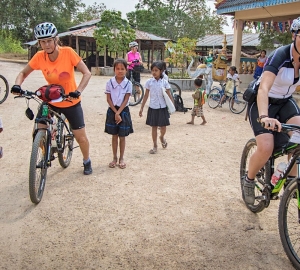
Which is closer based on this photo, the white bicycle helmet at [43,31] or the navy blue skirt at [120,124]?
the white bicycle helmet at [43,31]

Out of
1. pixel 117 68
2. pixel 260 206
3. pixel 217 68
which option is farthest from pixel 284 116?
pixel 217 68

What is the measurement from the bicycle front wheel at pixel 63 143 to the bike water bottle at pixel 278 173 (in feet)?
8.08

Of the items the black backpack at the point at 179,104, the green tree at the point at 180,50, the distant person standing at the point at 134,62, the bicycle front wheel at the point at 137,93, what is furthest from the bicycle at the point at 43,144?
the green tree at the point at 180,50

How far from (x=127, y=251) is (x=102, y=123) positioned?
474cm

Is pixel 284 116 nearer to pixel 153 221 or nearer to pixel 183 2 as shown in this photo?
pixel 153 221

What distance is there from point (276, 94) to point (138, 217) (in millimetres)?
1727

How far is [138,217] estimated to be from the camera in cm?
319

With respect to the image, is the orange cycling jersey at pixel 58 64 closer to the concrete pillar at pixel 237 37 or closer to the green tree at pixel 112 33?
the concrete pillar at pixel 237 37

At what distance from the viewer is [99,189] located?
3818 millimetres

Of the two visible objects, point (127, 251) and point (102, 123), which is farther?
point (102, 123)

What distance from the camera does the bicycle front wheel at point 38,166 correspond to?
3.25m

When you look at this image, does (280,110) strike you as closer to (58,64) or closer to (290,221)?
(290,221)

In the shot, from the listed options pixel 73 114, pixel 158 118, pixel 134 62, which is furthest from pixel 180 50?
pixel 73 114

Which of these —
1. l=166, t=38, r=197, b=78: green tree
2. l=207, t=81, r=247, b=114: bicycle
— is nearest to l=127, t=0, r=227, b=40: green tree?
l=166, t=38, r=197, b=78: green tree
